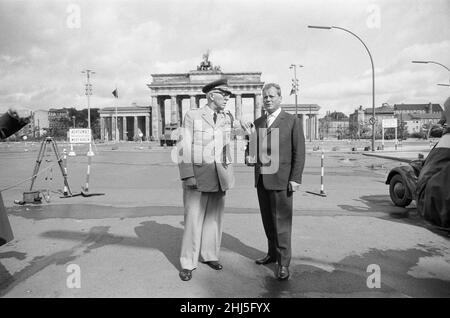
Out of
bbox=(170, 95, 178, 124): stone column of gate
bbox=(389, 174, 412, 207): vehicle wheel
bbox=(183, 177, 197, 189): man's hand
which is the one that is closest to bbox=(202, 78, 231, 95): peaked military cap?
bbox=(183, 177, 197, 189): man's hand

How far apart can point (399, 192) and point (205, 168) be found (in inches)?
218

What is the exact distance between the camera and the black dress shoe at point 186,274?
3.81 metres

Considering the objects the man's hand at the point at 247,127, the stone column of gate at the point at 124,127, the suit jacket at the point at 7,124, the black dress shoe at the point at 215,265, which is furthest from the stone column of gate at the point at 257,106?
the suit jacket at the point at 7,124

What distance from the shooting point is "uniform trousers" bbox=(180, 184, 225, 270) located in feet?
13.4

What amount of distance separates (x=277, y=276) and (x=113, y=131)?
96.2 m

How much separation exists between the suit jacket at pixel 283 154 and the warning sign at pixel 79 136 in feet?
43.7

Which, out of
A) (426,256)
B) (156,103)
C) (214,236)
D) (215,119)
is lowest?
(426,256)

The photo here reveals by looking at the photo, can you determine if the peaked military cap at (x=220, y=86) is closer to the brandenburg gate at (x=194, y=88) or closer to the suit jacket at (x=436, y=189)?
the suit jacket at (x=436, y=189)

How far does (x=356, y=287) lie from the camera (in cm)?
363
